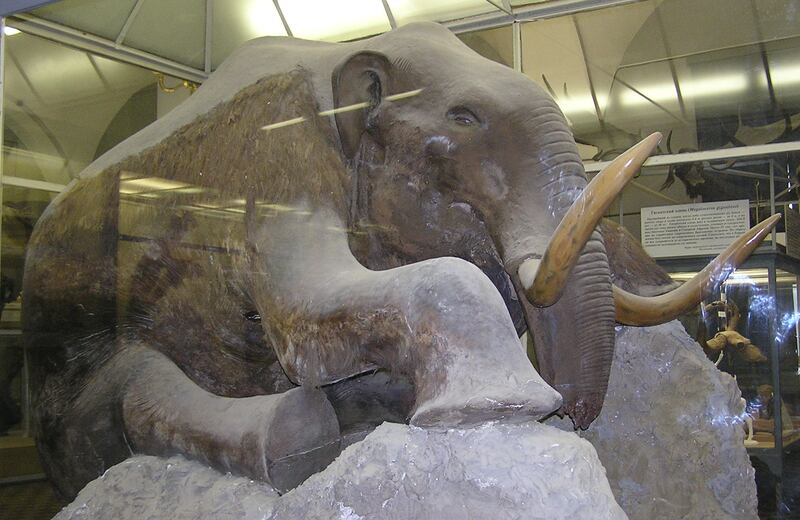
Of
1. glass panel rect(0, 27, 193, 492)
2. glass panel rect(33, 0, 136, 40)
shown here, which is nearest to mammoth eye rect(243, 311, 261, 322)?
glass panel rect(0, 27, 193, 492)

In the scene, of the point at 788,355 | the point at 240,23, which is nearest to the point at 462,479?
the point at 788,355

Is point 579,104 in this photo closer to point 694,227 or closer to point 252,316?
point 694,227

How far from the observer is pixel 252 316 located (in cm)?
155

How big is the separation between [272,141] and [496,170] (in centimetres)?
38

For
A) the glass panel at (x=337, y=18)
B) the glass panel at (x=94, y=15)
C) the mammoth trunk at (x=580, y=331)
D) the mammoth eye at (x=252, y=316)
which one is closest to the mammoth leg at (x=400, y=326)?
the mammoth eye at (x=252, y=316)

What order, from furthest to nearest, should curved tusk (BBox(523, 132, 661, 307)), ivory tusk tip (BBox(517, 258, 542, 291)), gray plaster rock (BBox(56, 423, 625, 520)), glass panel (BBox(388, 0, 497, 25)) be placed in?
glass panel (BBox(388, 0, 497, 25)) < ivory tusk tip (BBox(517, 258, 542, 291)) < curved tusk (BBox(523, 132, 661, 307)) < gray plaster rock (BBox(56, 423, 625, 520))

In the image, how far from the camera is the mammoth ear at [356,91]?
1490 mm

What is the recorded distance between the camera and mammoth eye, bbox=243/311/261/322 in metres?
1.54

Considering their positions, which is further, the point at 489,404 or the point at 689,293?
the point at 689,293

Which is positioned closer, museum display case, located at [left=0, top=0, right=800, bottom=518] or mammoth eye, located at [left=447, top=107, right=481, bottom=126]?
museum display case, located at [left=0, top=0, right=800, bottom=518]

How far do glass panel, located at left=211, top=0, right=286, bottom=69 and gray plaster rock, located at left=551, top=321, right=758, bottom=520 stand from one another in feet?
2.80

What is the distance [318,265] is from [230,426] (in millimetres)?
303

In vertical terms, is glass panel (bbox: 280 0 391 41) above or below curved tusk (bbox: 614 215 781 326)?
above

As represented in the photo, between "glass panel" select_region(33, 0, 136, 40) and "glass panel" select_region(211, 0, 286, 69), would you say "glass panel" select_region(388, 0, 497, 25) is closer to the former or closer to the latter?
"glass panel" select_region(211, 0, 286, 69)
